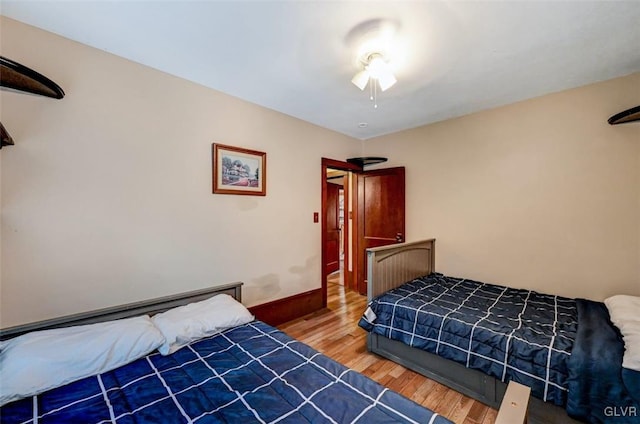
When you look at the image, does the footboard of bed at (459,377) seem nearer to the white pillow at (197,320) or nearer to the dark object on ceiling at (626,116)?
the white pillow at (197,320)

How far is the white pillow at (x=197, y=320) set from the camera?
162 centimetres

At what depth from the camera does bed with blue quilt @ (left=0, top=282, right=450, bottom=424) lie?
3.50 feet

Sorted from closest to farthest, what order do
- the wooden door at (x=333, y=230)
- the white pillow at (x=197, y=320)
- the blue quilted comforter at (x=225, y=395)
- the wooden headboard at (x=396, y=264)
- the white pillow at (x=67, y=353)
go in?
the blue quilted comforter at (x=225, y=395)
the white pillow at (x=67, y=353)
the white pillow at (x=197, y=320)
the wooden headboard at (x=396, y=264)
the wooden door at (x=333, y=230)

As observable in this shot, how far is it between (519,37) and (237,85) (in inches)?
88.6

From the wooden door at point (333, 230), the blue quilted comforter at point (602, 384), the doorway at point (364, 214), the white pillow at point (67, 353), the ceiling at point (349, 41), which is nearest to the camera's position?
the white pillow at point (67, 353)

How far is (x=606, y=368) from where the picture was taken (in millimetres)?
1375

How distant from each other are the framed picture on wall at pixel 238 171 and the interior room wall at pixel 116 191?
75 mm

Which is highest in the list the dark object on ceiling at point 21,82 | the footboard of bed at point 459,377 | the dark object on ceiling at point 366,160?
the dark object on ceiling at point 366,160

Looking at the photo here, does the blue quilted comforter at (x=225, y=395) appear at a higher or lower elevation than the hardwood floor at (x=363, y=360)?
higher

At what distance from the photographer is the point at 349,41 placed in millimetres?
1791

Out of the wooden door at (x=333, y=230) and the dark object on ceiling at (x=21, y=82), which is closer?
the dark object on ceiling at (x=21, y=82)

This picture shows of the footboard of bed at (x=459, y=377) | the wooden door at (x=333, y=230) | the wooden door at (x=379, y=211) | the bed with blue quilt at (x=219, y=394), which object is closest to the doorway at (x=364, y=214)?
the wooden door at (x=379, y=211)

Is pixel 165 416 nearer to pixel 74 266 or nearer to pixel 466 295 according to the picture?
pixel 74 266

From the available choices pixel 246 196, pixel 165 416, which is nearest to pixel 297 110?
pixel 246 196
